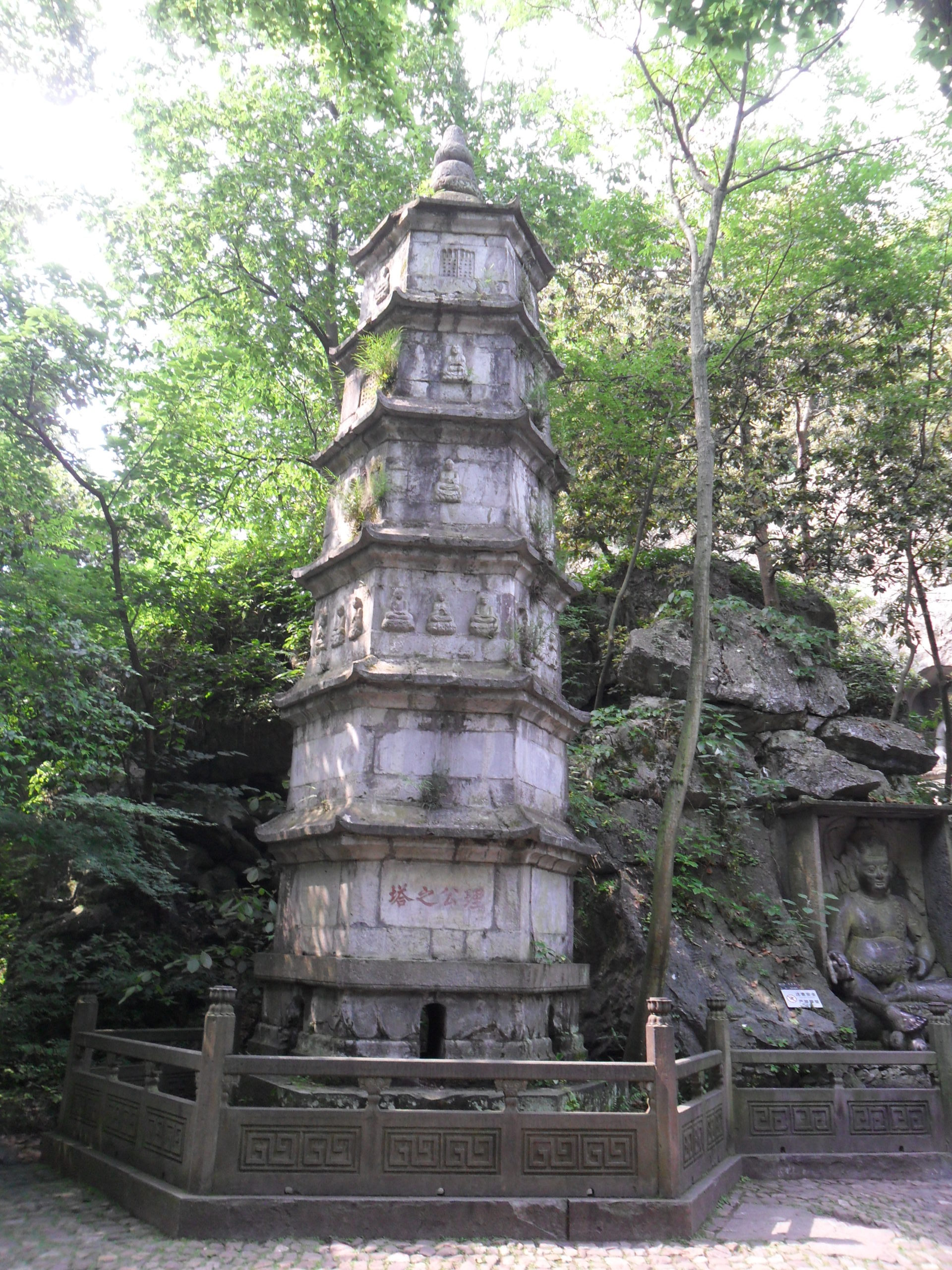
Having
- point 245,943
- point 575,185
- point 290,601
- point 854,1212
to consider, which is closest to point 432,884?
point 854,1212

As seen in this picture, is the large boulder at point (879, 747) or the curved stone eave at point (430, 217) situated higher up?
the curved stone eave at point (430, 217)

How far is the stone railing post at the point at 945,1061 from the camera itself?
743 centimetres

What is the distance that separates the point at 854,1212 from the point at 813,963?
3791 mm

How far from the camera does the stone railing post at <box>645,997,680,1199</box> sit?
5789mm

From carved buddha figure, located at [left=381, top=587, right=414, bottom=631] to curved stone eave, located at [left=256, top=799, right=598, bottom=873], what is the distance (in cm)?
160

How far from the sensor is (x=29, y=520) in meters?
11.9

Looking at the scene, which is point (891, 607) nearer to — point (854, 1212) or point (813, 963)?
point (813, 963)

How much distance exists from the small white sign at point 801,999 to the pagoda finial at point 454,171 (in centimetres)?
910

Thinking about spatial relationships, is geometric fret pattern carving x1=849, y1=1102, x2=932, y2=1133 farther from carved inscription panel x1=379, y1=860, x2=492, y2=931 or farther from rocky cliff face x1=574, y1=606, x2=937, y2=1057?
carved inscription panel x1=379, y1=860, x2=492, y2=931

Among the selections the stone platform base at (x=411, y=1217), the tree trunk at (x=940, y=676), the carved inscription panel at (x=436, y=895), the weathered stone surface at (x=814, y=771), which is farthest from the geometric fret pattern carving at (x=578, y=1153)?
the tree trunk at (x=940, y=676)

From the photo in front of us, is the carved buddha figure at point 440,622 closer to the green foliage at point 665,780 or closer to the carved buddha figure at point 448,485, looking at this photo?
the carved buddha figure at point 448,485

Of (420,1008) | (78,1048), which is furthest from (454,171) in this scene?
(78,1048)

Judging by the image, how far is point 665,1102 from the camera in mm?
5918

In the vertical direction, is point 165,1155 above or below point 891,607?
below
